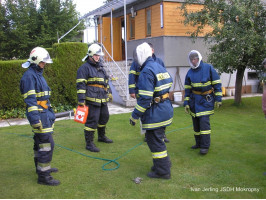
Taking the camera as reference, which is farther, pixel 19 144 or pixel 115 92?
pixel 115 92

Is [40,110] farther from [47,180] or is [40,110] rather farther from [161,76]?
[161,76]

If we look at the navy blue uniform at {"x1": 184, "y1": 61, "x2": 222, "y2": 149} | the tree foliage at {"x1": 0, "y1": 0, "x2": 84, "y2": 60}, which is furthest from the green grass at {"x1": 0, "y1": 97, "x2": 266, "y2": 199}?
the tree foliage at {"x1": 0, "y1": 0, "x2": 84, "y2": 60}

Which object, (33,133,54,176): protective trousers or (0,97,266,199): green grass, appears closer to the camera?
(0,97,266,199): green grass

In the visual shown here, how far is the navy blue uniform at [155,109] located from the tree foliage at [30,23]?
1355 cm

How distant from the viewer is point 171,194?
12.0 ft

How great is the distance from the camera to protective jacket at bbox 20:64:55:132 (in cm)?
382

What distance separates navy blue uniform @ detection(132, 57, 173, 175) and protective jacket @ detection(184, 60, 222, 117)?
1246 millimetres

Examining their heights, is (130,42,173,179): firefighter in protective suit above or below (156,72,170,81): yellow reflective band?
below

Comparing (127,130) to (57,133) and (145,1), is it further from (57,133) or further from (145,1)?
(145,1)

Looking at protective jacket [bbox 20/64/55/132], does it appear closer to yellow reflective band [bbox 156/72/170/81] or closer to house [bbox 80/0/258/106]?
yellow reflective band [bbox 156/72/170/81]

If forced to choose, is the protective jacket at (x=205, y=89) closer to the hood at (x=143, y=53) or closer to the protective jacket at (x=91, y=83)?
the hood at (x=143, y=53)

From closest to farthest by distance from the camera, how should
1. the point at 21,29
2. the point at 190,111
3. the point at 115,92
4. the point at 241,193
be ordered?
the point at 241,193, the point at 190,111, the point at 115,92, the point at 21,29

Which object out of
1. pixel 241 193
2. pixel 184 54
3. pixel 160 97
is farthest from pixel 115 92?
pixel 241 193

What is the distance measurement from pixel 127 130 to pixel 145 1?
24.7 feet
